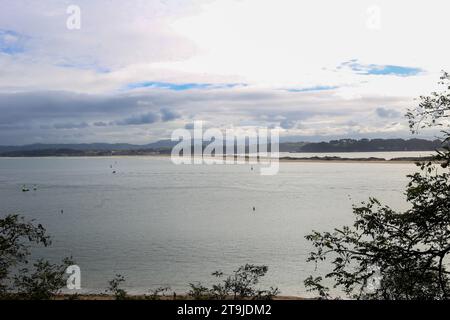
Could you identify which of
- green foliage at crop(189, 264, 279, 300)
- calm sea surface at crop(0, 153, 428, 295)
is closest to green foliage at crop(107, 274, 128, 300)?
green foliage at crop(189, 264, 279, 300)

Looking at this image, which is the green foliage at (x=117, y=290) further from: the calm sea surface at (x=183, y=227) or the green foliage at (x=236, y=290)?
the calm sea surface at (x=183, y=227)

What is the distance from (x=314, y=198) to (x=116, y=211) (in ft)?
161

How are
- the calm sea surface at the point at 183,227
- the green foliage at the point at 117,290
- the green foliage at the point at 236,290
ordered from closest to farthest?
1. the green foliage at the point at 117,290
2. the green foliage at the point at 236,290
3. the calm sea surface at the point at 183,227

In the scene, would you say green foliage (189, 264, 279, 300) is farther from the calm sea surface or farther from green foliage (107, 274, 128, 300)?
the calm sea surface

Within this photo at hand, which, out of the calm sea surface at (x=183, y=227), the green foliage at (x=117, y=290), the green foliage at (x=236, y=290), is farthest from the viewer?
the calm sea surface at (x=183, y=227)

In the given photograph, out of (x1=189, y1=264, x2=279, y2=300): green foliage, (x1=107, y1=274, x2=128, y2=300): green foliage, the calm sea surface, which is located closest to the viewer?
(x1=107, y1=274, x2=128, y2=300): green foliage

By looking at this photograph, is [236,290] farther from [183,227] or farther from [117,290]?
[183,227]

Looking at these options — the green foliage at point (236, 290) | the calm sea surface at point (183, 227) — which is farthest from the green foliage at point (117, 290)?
the calm sea surface at point (183, 227)

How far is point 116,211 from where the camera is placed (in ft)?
296

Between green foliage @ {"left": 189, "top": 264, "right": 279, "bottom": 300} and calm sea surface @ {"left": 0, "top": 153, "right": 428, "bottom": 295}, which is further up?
green foliage @ {"left": 189, "top": 264, "right": 279, "bottom": 300}

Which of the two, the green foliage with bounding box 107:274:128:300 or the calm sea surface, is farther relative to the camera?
the calm sea surface

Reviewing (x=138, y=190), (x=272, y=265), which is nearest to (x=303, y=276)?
(x=272, y=265)
